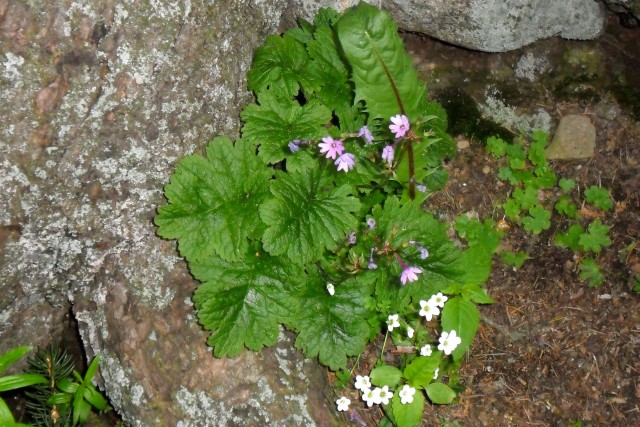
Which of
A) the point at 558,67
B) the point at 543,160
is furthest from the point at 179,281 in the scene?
the point at 558,67

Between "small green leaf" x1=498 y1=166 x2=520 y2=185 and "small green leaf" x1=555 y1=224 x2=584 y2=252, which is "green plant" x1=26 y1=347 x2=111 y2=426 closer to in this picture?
"small green leaf" x1=498 y1=166 x2=520 y2=185

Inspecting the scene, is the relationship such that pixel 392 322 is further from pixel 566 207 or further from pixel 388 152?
pixel 566 207

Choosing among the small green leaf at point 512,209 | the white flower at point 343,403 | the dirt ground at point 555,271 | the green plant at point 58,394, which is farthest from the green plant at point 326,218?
the green plant at point 58,394

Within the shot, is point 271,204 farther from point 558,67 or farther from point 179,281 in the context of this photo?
point 558,67

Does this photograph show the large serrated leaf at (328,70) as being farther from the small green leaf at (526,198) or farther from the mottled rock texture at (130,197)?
the small green leaf at (526,198)

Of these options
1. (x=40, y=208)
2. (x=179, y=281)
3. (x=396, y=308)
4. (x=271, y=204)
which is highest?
(x=40, y=208)

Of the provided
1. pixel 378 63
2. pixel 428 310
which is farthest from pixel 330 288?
pixel 378 63
